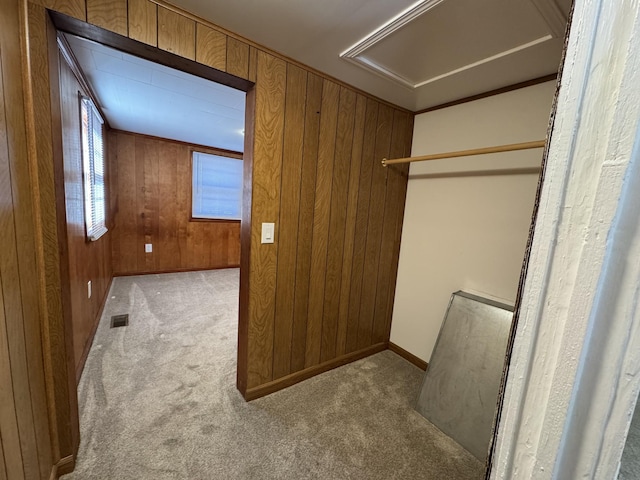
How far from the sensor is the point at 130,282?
379 cm

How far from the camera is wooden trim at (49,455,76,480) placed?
1224 mm

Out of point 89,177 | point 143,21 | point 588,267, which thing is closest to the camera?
point 588,267

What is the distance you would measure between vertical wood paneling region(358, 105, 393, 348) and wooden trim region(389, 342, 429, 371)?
0.86ft

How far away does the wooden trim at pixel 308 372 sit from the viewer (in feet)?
5.95

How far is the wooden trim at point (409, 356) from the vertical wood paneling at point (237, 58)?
2.42 metres

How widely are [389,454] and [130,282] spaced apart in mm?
3885

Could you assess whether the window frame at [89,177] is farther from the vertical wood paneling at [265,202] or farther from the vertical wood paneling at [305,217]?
the vertical wood paneling at [305,217]

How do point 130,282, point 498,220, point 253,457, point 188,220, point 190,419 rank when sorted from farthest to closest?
point 188,220
point 130,282
point 498,220
point 190,419
point 253,457

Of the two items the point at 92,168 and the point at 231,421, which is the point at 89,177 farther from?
the point at 231,421

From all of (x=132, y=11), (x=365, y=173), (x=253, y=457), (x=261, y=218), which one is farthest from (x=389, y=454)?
(x=132, y=11)

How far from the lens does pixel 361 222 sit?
214 centimetres

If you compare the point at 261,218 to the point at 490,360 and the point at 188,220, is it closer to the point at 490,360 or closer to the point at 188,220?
the point at 490,360

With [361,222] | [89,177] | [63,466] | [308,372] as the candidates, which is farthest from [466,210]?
[89,177]

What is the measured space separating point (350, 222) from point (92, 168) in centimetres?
243
